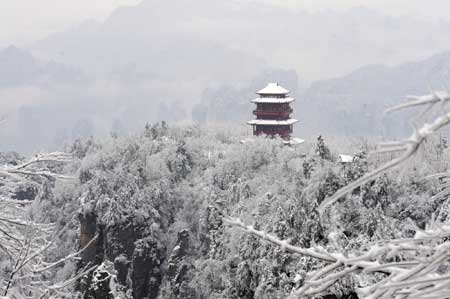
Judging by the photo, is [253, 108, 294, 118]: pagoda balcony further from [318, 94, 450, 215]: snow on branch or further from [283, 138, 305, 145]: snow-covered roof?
[318, 94, 450, 215]: snow on branch

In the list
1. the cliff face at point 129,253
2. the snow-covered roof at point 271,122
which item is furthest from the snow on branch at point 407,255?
the snow-covered roof at point 271,122

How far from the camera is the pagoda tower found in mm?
41312

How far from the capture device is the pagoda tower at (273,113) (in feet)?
136

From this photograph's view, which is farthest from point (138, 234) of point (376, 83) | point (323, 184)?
point (376, 83)

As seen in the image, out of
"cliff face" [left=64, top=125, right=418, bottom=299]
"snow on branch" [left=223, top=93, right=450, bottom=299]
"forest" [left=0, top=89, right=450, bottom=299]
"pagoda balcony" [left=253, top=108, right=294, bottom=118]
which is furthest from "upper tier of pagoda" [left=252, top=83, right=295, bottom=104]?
"snow on branch" [left=223, top=93, right=450, bottom=299]

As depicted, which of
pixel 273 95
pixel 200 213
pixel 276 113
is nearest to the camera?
pixel 200 213

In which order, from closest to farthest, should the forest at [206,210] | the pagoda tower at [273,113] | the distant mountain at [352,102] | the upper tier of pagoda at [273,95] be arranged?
the forest at [206,210]
the upper tier of pagoda at [273,95]
the pagoda tower at [273,113]
the distant mountain at [352,102]

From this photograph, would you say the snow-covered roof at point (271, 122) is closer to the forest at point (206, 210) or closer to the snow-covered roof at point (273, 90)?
the snow-covered roof at point (273, 90)

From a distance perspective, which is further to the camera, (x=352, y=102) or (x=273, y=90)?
(x=352, y=102)

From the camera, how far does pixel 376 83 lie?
478 feet

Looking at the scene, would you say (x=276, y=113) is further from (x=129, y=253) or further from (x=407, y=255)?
(x=407, y=255)

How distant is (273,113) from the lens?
41.6 meters

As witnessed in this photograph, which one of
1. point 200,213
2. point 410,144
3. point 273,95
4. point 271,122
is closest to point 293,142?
point 271,122

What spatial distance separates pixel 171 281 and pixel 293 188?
22.5 ft
